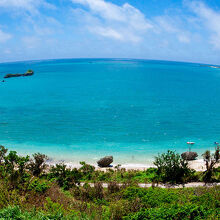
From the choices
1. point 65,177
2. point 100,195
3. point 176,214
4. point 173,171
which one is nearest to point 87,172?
point 65,177

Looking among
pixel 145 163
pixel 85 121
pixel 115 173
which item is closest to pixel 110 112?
pixel 85 121

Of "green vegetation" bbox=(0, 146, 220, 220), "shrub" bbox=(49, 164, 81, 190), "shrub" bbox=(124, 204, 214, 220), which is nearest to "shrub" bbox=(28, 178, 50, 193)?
"green vegetation" bbox=(0, 146, 220, 220)

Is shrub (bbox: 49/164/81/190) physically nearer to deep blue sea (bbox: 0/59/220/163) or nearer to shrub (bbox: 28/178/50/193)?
shrub (bbox: 28/178/50/193)

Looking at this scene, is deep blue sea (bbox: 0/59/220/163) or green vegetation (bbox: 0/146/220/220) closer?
green vegetation (bbox: 0/146/220/220)

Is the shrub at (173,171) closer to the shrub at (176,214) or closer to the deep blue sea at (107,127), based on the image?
the deep blue sea at (107,127)

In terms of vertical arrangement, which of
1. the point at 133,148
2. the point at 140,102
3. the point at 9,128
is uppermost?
the point at 140,102

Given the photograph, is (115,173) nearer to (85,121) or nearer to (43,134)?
(43,134)

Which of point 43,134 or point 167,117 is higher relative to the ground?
point 167,117

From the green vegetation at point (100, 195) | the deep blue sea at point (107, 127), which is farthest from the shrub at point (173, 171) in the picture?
the deep blue sea at point (107, 127)

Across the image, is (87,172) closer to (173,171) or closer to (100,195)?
(100,195)
